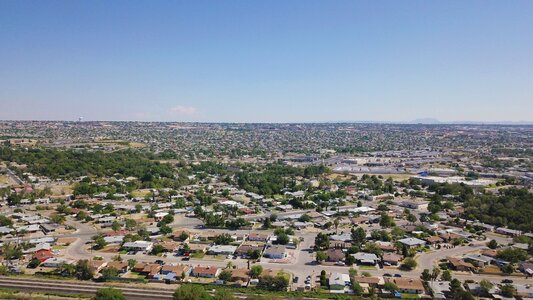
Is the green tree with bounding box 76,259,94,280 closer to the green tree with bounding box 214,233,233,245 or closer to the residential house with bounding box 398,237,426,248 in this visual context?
the green tree with bounding box 214,233,233,245

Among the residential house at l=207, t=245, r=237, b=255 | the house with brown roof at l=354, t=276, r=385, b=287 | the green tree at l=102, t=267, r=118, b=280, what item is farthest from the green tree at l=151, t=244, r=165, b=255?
the house with brown roof at l=354, t=276, r=385, b=287

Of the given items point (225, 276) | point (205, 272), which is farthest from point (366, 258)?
point (205, 272)

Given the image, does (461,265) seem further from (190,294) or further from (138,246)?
(138,246)

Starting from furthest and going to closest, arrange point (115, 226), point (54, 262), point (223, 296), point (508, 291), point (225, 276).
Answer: point (115, 226), point (54, 262), point (225, 276), point (508, 291), point (223, 296)

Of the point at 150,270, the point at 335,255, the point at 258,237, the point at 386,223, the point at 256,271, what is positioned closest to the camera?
the point at 256,271

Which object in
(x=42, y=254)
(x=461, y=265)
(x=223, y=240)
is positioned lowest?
(x=461, y=265)

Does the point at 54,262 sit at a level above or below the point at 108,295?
below

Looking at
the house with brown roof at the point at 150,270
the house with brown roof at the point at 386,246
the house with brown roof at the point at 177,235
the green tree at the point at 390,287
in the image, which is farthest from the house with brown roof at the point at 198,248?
the green tree at the point at 390,287

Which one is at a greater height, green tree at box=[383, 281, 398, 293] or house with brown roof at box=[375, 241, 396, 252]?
green tree at box=[383, 281, 398, 293]

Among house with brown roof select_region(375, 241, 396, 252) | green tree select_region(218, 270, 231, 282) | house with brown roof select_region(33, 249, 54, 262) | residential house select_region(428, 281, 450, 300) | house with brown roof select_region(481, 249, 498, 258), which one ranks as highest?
house with brown roof select_region(33, 249, 54, 262)

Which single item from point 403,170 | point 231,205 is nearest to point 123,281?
point 231,205

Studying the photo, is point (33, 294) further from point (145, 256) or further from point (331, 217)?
point (331, 217)

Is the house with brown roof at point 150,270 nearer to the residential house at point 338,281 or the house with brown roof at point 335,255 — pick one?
the residential house at point 338,281
